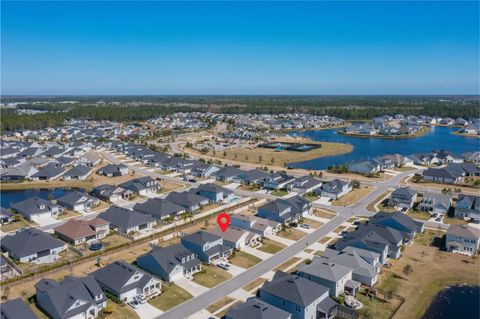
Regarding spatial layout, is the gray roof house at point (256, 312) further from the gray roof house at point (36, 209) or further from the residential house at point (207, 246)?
the gray roof house at point (36, 209)

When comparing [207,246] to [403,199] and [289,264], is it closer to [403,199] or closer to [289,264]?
[289,264]

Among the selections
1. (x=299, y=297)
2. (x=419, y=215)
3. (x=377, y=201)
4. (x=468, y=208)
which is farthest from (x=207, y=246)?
(x=468, y=208)

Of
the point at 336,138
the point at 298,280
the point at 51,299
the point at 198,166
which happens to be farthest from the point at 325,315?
the point at 336,138

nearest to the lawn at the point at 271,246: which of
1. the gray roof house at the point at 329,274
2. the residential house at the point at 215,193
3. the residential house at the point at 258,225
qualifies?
the residential house at the point at 258,225

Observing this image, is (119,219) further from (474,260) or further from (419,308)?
(474,260)

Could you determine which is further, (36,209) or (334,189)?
(334,189)

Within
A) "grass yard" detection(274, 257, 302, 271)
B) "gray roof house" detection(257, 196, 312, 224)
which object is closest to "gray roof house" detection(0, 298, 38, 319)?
"grass yard" detection(274, 257, 302, 271)
